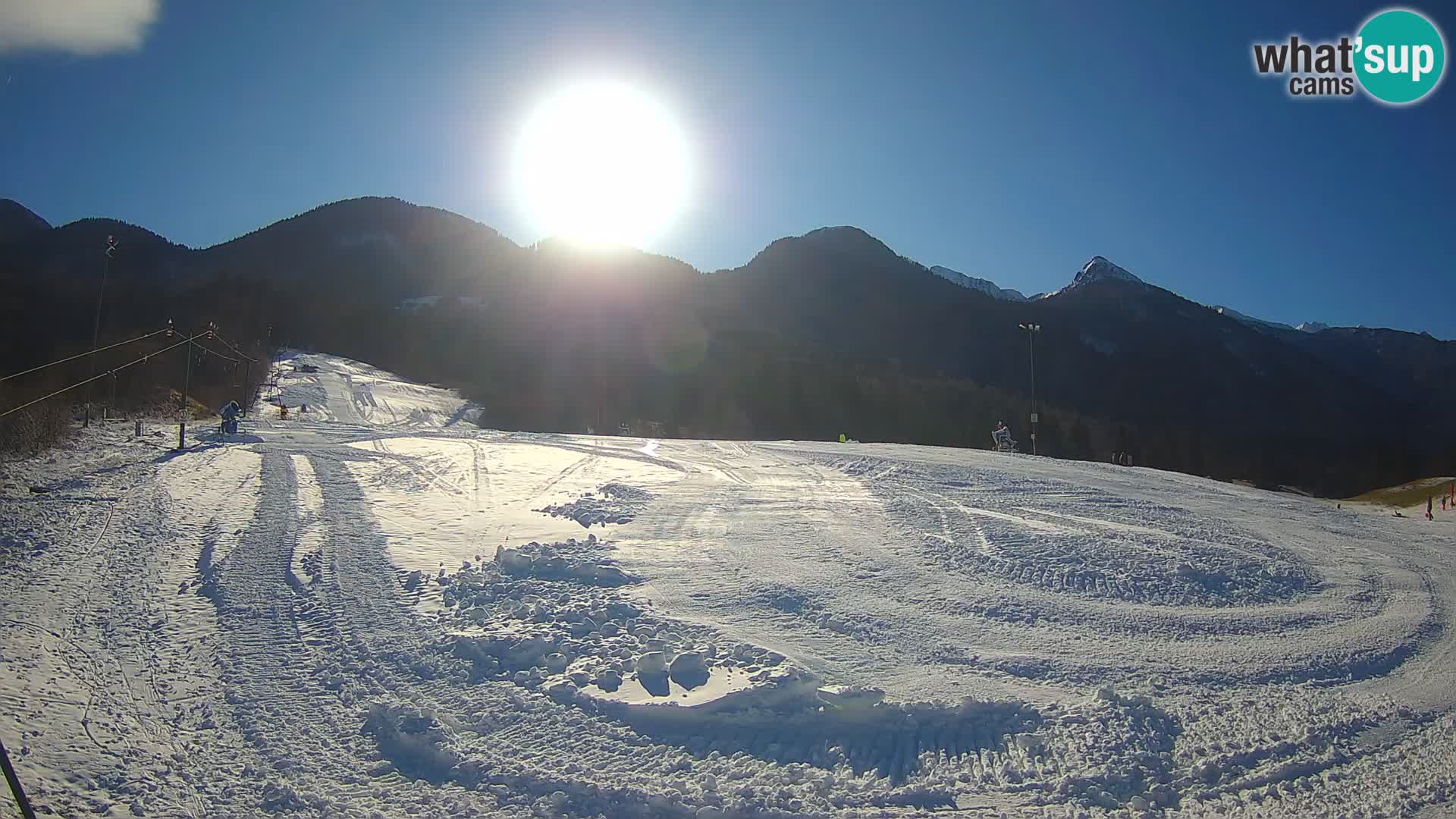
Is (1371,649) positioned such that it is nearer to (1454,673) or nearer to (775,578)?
(1454,673)

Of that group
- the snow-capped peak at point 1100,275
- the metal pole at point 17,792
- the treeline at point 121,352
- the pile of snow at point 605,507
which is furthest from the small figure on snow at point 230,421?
the snow-capped peak at point 1100,275

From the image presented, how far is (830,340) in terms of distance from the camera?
135m

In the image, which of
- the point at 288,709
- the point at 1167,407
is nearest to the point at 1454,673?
the point at 288,709

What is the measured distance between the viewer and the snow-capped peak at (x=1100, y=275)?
588 ft

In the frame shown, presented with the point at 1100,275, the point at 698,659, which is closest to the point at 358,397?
the point at 698,659

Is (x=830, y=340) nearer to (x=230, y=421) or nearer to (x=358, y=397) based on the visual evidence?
(x=358, y=397)

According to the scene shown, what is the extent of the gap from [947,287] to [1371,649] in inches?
6075

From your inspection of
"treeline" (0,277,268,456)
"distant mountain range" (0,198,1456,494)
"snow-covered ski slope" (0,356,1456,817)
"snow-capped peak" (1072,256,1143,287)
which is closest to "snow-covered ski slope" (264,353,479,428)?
"treeline" (0,277,268,456)

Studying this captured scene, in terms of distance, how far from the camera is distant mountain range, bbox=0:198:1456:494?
258 ft

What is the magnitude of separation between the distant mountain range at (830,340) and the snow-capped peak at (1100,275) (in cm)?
105

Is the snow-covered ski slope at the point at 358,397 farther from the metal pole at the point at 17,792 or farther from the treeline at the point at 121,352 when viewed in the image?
the metal pole at the point at 17,792

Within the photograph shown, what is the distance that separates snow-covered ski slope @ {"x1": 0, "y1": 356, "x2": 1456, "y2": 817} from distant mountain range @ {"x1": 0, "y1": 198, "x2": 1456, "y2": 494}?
39933 mm

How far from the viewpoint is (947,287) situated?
15325 centimetres

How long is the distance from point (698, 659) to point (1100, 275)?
673 feet
